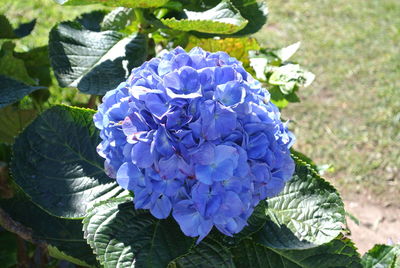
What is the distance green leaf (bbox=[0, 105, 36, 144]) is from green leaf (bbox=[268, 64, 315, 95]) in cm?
71

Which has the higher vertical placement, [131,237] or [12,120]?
[131,237]

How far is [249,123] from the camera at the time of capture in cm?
102

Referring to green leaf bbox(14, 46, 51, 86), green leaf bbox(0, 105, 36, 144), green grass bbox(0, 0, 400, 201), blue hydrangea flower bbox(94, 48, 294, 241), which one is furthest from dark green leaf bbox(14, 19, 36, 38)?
green grass bbox(0, 0, 400, 201)

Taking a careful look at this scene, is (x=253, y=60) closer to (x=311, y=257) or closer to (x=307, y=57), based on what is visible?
(x=311, y=257)

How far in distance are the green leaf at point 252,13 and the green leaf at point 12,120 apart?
2.20 feet

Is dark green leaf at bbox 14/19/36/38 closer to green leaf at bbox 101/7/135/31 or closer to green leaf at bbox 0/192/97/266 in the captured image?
green leaf at bbox 101/7/135/31

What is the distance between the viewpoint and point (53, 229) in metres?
1.40

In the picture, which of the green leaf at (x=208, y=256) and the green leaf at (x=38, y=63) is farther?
the green leaf at (x=38, y=63)

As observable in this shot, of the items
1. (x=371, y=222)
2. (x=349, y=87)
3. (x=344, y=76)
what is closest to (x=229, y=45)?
(x=371, y=222)

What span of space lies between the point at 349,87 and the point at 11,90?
10.8 feet

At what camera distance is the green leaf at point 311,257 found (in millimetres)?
1269

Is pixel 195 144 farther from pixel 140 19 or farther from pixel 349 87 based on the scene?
pixel 349 87

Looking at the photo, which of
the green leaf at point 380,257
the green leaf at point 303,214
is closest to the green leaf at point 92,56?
the green leaf at point 303,214

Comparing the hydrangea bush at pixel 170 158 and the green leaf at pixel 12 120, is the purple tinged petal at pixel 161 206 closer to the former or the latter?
the hydrangea bush at pixel 170 158
